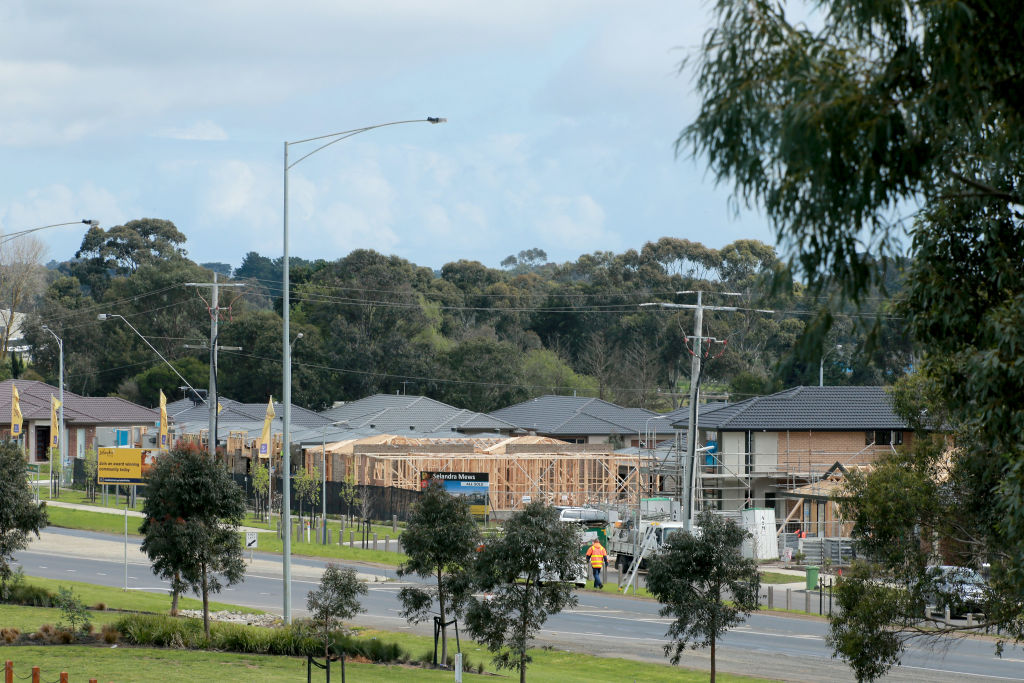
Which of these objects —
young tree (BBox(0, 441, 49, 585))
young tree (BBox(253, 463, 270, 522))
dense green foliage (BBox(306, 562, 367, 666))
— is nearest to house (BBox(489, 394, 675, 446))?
young tree (BBox(253, 463, 270, 522))

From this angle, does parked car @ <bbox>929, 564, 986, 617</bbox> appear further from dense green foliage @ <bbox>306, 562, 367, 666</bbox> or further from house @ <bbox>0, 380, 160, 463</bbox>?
house @ <bbox>0, 380, 160, 463</bbox>

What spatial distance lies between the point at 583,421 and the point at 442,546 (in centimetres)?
5193

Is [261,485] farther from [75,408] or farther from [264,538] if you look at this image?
[75,408]

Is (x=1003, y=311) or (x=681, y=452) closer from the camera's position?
(x=1003, y=311)

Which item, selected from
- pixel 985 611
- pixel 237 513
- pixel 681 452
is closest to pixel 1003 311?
pixel 985 611

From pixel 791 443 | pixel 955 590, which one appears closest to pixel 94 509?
pixel 791 443

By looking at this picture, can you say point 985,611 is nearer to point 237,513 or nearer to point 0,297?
point 237,513

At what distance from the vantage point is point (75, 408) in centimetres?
7794

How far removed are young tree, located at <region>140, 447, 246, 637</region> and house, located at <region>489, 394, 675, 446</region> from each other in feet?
150

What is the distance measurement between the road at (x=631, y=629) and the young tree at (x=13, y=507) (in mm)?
7017

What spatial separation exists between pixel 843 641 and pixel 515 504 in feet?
139

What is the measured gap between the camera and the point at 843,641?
16.1 meters

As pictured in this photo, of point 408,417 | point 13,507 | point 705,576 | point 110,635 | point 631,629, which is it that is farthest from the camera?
point 408,417

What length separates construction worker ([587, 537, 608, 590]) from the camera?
130 ft
